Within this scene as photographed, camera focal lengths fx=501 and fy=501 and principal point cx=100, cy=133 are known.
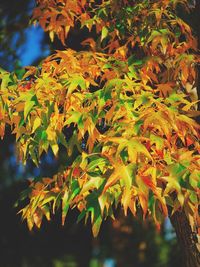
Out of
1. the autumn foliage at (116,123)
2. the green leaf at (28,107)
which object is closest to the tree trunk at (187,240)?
the autumn foliage at (116,123)

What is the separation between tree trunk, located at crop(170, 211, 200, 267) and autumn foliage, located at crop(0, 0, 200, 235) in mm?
92

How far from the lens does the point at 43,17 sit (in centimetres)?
411

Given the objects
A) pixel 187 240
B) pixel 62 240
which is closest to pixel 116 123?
pixel 187 240

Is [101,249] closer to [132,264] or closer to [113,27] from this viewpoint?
[132,264]

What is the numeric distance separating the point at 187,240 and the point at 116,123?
155 cm

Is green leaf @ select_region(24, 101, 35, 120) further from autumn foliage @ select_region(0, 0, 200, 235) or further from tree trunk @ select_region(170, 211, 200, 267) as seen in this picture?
tree trunk @ select_region(170, 211, 200, 267)

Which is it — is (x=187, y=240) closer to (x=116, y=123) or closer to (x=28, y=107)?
(x=116, y=123)

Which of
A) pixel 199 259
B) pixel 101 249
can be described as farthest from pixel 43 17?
pixel 101 249

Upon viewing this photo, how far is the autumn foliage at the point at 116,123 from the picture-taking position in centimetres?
245

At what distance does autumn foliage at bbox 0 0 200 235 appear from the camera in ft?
8.02

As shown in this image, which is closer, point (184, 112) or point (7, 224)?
point (184, 112)

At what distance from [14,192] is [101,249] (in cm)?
406

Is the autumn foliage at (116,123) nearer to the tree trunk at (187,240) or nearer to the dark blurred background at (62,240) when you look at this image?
the tree trunk at (187,240)

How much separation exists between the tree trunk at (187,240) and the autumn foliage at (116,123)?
9cm
